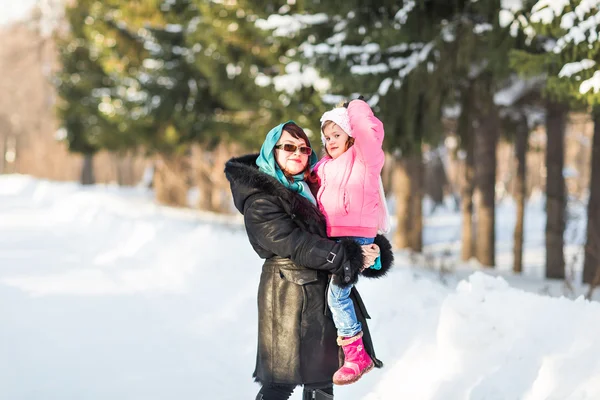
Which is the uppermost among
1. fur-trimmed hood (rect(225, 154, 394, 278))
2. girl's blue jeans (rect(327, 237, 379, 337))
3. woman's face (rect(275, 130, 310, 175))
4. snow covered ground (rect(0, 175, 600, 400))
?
woman's face (rect(275, 130, 310, 175))

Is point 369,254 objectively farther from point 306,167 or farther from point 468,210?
point 468,210

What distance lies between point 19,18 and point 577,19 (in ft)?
117

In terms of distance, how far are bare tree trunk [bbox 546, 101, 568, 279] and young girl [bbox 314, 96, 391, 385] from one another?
931 centimetres

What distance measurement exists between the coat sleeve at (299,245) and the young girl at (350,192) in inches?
4.1

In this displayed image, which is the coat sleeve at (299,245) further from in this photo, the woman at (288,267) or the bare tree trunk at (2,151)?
the bare tree trunk at (2,151)

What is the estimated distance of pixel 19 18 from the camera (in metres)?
35.5

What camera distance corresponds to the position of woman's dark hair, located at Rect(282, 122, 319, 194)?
325cm

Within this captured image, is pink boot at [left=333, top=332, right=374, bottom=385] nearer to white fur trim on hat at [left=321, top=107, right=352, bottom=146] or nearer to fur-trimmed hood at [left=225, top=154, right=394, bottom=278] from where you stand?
fur-trimmed hood at [left=225, top=154, right=394, bottom=278]

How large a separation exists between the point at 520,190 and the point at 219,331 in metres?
10.9

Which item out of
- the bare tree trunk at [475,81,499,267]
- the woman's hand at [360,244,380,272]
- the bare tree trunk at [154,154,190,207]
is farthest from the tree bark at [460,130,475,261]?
the woman's hand at [360,244,380,272]

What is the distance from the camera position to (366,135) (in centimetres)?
312

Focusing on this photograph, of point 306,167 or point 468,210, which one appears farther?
point 468,210

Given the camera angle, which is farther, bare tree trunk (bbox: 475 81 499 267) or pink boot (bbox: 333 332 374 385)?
bare tree trunk (bbox: 475 81 499 267)

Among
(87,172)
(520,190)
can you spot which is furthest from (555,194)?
(87,172)
